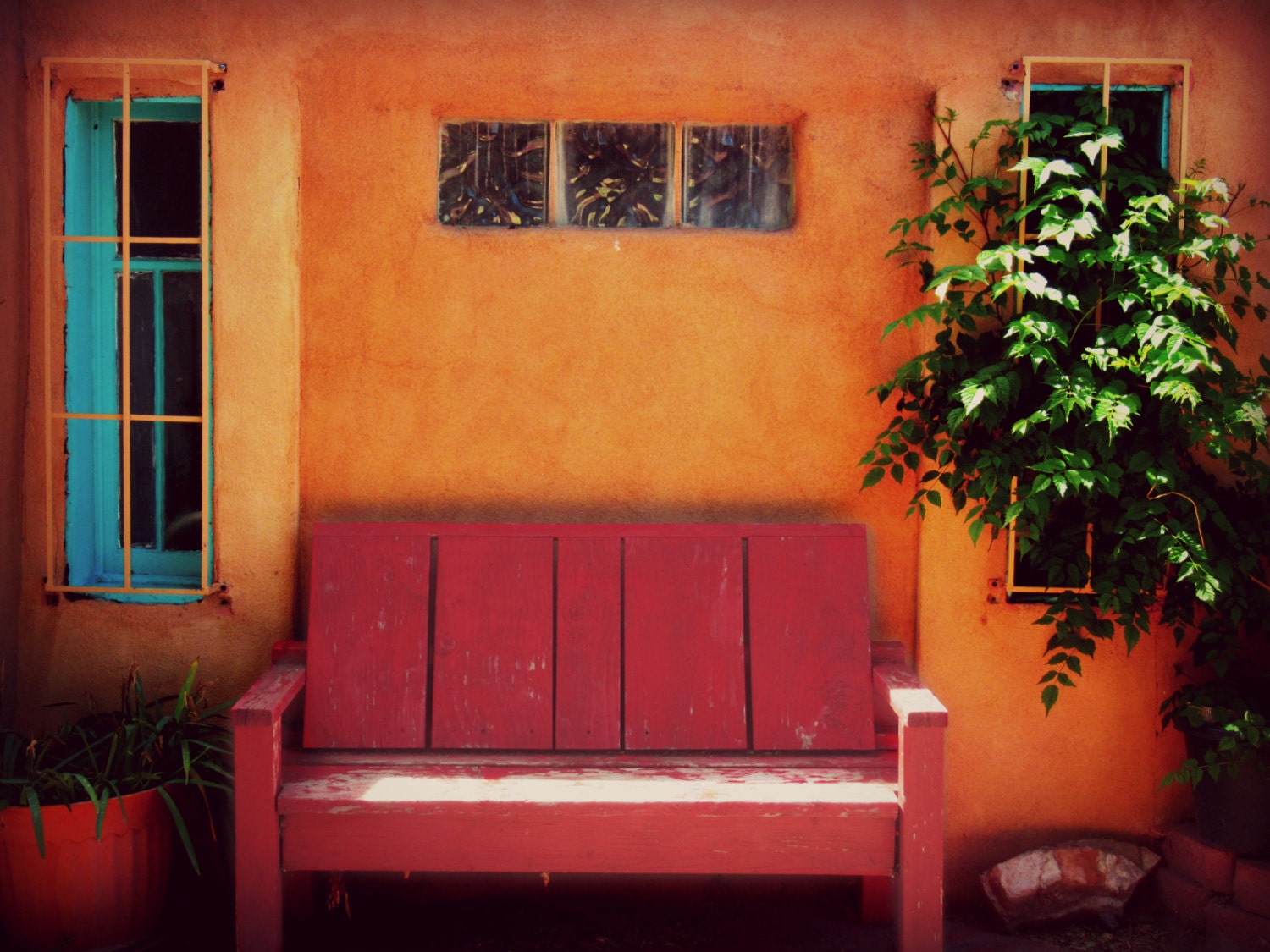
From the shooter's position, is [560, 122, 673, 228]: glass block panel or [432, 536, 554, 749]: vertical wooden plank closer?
[432, 536, 554, 749]: vertical wooden plank

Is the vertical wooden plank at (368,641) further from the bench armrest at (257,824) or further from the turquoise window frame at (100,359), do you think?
the turquoise window frame at (100,359)

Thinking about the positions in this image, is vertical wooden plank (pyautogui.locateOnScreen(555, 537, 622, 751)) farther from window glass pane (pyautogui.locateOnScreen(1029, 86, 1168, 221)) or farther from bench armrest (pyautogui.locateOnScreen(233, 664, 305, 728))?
window glass pane (pyautogui.locateOnScreen(1029, 86, 1168, 221))

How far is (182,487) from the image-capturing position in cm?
316

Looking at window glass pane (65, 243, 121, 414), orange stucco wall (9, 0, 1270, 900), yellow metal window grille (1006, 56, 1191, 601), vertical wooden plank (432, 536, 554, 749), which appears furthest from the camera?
window glass pane (65, 243, 121, 414)

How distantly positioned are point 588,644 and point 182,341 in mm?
1739

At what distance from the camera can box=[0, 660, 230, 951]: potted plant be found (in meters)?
2.48

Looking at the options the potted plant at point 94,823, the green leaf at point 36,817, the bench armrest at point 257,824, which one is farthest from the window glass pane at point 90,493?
the bench armrest at point 257,824

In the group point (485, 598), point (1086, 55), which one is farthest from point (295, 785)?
point (1086, 55)

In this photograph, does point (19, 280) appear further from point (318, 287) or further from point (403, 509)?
point (403, 509)

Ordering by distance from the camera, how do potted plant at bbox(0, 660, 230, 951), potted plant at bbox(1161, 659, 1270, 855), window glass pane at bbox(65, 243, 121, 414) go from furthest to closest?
window glass pane at bbox(65, 243, 121, 414) → potted plant at bbox(1161, 659, 1270, 855) → potted plant at bbox(0, 660, 230, 951)

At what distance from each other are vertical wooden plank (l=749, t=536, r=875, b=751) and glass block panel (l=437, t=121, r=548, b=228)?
137cm

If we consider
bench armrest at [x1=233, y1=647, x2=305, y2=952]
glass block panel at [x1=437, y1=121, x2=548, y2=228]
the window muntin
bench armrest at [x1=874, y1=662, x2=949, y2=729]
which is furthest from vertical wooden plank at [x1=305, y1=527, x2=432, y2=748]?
bench armrest at [x1=874, y1=662, x2=949, y2=729]

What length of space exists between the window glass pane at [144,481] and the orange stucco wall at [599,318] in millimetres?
275

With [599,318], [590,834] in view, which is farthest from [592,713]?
[599,318]
